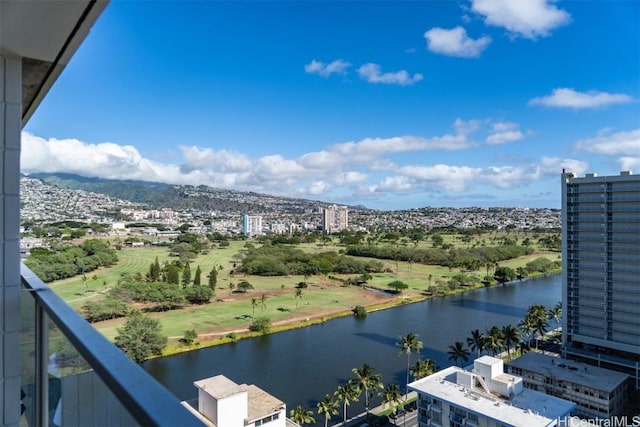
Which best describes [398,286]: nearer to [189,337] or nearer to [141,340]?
[189,337]

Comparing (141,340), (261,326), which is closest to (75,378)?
(141,340)

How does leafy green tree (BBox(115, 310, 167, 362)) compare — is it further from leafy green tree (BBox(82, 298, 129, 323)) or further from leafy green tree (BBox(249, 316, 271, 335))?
leafy green tree (BBox(249, 316, 271, 335))

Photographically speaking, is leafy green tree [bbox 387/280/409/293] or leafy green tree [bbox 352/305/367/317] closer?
leafy green tree [bbox 352/305/367/317]

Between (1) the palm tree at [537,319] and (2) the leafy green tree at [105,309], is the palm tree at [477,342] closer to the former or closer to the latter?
(1) the palm tree at [537,319]

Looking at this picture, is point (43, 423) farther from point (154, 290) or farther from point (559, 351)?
point (154, 290)

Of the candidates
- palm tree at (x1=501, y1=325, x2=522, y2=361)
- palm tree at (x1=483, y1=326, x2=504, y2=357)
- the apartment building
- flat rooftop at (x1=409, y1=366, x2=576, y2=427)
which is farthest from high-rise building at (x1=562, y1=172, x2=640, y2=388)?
flat rooftop at (x1=409, y1=366, x2=576, y2=427)

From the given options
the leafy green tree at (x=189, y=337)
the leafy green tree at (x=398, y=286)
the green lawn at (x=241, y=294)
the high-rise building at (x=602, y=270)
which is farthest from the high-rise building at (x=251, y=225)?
the high-rise building at (x=602, y=270)

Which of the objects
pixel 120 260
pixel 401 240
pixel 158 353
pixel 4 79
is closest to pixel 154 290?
pixel 158 353
